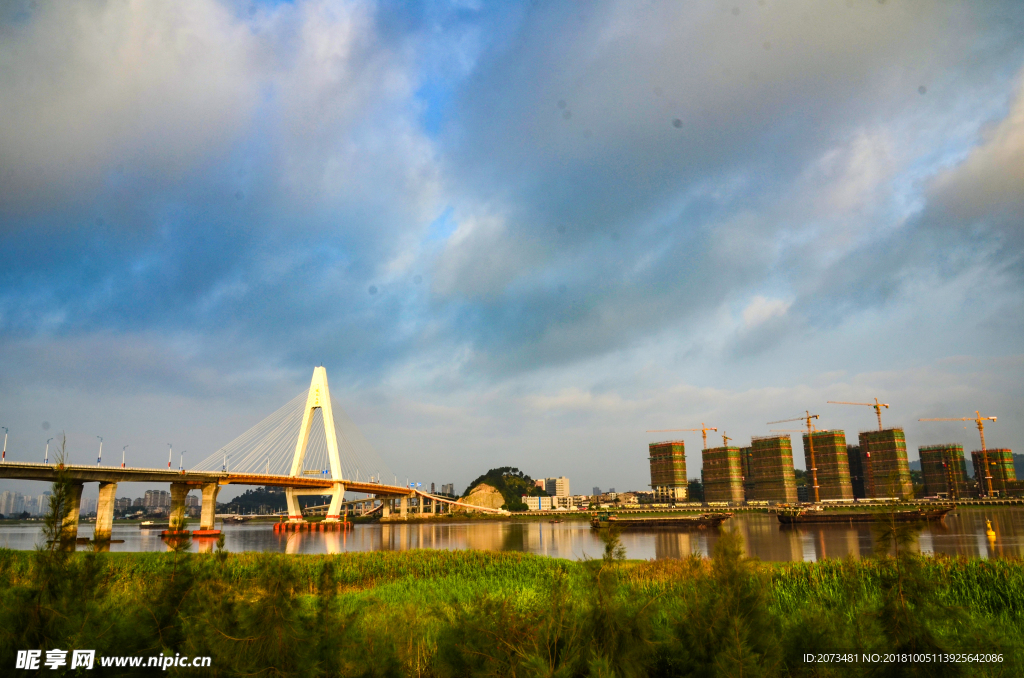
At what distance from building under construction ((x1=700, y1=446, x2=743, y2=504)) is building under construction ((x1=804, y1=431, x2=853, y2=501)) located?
21.2 m

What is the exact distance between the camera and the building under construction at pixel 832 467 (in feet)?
506

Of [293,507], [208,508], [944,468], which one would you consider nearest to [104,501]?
[208,508]

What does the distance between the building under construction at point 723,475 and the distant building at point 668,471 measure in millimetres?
7758

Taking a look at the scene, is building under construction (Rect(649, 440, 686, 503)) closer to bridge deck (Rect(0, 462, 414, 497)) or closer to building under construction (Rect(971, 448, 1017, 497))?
building under construction (Rect(971, 448, 1017, 497))

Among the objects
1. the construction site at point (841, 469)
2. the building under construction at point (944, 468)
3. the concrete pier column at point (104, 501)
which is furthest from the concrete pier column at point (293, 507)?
the building under construction at point (944, 468)

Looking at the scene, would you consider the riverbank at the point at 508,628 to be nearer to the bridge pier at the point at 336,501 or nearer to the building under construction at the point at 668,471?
the bridge pier at the point at 336,501

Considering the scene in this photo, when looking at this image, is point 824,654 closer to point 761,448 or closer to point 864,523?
point 864,523

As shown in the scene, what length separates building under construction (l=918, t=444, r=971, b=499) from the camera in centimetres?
15462

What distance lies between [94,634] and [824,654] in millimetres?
8539

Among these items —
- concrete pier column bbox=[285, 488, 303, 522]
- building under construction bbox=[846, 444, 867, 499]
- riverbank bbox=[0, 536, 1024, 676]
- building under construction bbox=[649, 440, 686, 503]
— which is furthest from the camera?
building under construction bbox=[846, 444, 867, 499]

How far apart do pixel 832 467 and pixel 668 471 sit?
45635 millimetres

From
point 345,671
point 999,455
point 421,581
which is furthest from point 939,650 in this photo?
point 999,455

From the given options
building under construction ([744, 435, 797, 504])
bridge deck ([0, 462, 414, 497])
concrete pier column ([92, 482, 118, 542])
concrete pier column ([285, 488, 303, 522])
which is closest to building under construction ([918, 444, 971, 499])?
building under construction ([744, 435, 797, 504])

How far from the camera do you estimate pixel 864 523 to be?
81.4 m
